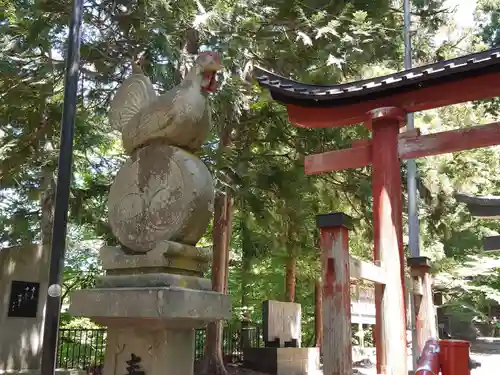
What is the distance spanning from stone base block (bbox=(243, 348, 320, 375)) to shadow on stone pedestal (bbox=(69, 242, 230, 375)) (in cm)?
783

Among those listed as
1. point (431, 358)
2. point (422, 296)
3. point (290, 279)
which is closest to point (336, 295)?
point (431, 358)

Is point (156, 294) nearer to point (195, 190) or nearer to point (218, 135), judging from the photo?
point (195, 190)

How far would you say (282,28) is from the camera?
29.8 feet

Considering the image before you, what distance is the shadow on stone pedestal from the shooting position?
3.52 m

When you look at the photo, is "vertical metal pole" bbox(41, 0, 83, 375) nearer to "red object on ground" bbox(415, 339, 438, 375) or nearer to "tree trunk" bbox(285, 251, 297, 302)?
"red object on ground" bbox(415, 339, 438, 375)

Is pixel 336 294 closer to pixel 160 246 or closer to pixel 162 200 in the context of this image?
pixel 160 246

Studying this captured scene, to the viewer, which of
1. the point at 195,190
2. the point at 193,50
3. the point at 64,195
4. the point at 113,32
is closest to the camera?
the point at 195,190

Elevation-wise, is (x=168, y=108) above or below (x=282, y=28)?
below

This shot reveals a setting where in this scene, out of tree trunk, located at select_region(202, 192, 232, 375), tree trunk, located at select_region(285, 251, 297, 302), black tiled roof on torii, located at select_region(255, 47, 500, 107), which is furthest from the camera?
tree trunk, located at select_region(285, 251, 297, 302)

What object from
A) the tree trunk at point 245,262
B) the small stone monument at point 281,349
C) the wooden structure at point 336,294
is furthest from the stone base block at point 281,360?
the wooden structure at point 336,294

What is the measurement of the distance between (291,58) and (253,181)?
253 centimetres

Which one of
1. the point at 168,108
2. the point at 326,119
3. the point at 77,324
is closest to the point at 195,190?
the point at 168,108

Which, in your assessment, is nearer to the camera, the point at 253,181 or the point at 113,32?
the point at 113,32

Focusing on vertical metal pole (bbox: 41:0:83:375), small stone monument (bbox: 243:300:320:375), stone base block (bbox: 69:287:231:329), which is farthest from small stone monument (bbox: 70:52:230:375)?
small stone monument (bbox: 243:300:320:375)
